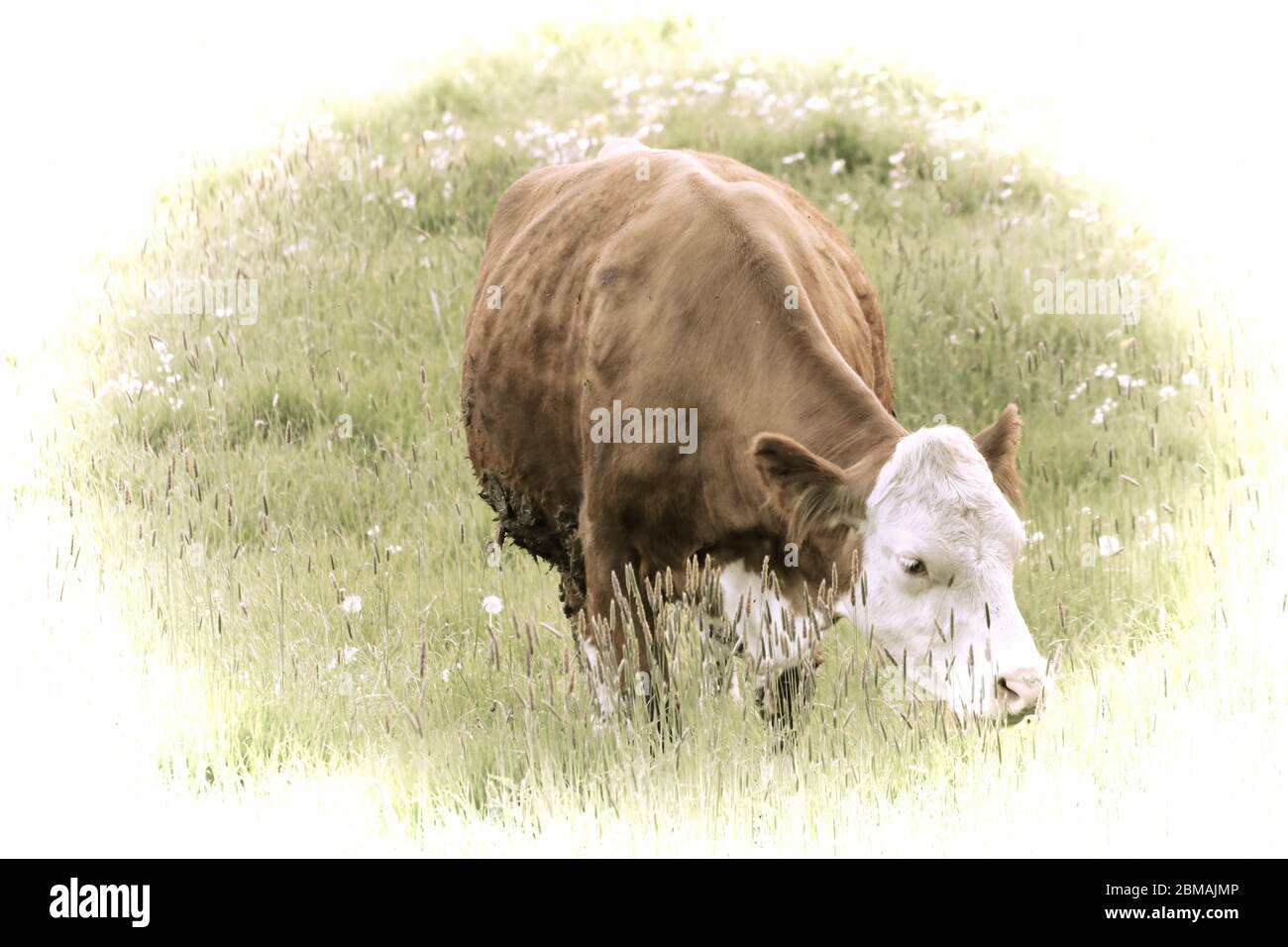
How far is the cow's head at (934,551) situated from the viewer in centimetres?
413

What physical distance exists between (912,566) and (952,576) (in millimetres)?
113

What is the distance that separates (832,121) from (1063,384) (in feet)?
11.5

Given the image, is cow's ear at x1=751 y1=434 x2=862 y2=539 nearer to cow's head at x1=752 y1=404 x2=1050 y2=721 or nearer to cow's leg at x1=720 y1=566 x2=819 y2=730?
cow's head at x1=752 y1=404 x2=1050 y2=721

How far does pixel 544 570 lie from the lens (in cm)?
738

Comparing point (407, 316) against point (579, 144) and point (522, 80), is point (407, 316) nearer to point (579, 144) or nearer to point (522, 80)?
point (579, 144)

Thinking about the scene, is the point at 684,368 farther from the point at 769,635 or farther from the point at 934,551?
the point at 934,551

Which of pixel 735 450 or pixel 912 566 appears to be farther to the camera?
pixel 735 450

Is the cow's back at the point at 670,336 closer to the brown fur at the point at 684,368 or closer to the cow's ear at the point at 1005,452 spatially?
the brown fur at the point at 684,368

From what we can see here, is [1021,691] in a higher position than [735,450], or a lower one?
lower

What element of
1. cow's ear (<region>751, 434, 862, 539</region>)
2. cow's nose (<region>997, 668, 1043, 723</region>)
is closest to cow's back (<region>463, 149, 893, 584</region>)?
cow's ear (<region>751, 434, 862, 539</region>)

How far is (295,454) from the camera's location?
846 cm

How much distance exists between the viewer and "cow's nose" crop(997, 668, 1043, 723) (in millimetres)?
4047

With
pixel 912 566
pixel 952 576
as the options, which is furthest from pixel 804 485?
pixel 952 576

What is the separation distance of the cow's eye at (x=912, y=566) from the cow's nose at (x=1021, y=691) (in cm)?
38
